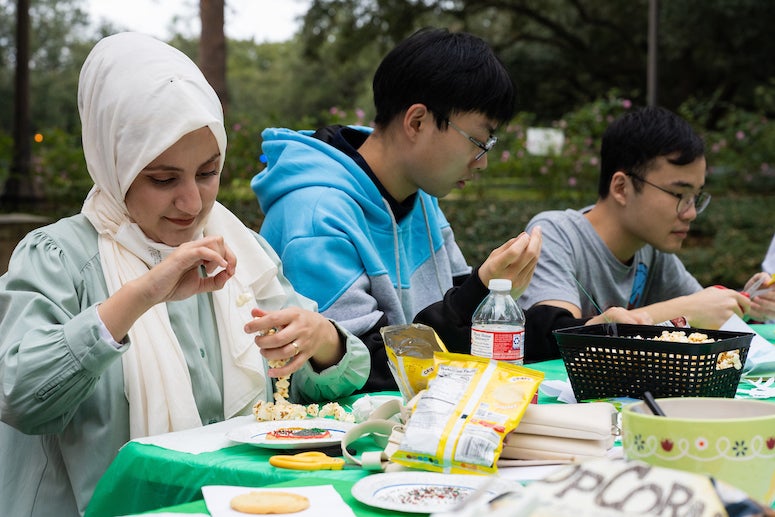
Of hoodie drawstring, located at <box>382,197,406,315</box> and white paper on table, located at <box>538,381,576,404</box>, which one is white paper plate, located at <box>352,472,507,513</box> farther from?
hoodie drawstring, located at <box>382,197,406,315</box>

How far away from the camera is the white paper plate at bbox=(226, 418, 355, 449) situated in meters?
1.58

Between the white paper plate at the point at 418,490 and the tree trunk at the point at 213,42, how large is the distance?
6.79m

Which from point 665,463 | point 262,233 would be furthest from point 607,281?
point 665,463

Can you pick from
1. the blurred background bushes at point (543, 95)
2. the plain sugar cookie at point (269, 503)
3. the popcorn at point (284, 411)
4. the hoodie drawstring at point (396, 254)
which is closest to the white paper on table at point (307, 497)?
the plain sugar cookie at point (269, 503)

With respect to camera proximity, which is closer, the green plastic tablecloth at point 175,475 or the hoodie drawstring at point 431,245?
the green plastic tablecloth at point 175,475

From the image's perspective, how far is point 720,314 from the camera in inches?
101

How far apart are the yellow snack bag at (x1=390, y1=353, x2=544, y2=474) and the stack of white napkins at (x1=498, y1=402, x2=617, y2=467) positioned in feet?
0.15

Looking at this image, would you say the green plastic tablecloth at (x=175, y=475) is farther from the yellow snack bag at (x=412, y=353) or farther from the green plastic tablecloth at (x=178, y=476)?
the yellow snack bag at (x=412, y=353)

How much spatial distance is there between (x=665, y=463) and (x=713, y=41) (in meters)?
18.5

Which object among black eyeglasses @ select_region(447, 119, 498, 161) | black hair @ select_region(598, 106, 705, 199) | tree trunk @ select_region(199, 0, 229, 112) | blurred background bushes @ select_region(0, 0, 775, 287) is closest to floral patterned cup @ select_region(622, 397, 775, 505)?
black eyeglasses @ select_region(447, 119, 498, 161)

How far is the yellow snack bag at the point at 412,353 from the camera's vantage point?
162 cm

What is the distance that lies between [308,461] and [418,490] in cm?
27

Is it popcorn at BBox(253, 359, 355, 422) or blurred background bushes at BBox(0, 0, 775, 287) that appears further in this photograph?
blurred background bushes at BBox(0, 0, 775, 287)

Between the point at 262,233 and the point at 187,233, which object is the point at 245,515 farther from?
the point at 262,233
